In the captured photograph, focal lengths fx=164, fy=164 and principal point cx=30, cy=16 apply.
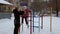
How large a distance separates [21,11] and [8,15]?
14.1 metres

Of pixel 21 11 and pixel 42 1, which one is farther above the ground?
pixel 42 1

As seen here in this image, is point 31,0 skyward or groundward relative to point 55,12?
skyward

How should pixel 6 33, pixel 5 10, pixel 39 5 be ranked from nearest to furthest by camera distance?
1. pixel 6 33
2. pixel 5 10
3. pixel 39 5

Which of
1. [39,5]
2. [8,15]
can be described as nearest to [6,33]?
[8,15]

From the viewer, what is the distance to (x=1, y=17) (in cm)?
1992

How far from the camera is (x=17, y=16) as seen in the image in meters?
5.96

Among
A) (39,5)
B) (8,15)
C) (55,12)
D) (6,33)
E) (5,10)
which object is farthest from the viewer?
(55,12)

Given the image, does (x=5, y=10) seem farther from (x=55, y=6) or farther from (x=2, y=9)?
(x=55, y=6)

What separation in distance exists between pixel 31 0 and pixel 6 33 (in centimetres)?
2071

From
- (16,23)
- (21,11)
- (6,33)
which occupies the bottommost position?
(6,33)

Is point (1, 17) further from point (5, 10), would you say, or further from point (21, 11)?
point (21, 11)

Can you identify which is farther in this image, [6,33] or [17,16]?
[6,33]

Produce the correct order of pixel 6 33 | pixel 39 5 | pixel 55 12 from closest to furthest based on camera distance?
pixel 6 33, pixel 39 5, pixel 55 12

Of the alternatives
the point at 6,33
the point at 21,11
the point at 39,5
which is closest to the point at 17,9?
the point at 21,11
